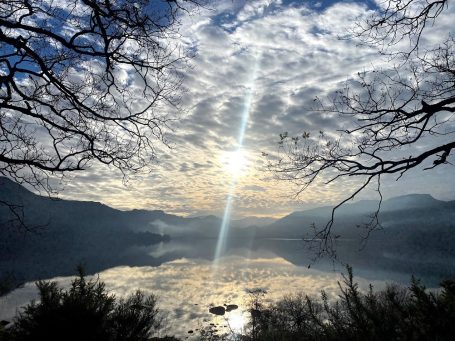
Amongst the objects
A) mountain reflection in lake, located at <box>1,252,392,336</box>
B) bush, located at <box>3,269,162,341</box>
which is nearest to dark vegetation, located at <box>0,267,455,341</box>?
bush, located at <box>3,269,162,341</box>

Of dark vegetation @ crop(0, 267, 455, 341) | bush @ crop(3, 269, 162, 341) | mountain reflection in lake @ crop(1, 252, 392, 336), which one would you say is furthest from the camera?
mountain reflection in lake @ crop(1, 252, 392, 336)

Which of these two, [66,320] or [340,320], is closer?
[66,320]

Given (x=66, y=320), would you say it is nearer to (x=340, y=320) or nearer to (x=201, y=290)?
(x=340, y=320)

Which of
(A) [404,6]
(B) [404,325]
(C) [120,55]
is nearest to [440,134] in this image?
(A) [404,6]

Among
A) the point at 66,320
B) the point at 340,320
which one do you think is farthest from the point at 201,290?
the point at 66,320

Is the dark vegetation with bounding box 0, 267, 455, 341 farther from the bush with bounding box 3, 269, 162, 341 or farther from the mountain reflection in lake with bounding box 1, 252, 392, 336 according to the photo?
the mountain reflection in lake with bounding box 1, 252, 392, 336

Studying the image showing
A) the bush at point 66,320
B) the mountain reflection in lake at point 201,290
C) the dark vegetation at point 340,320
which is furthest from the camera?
the mountain reflection in lake at point 201,290

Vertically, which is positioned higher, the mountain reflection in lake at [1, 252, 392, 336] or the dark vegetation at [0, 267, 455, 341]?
the dark vegetation at [0, 267, 455, 341]

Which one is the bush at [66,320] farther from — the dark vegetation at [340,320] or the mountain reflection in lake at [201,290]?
the mountain reflection in lake at [201,290]

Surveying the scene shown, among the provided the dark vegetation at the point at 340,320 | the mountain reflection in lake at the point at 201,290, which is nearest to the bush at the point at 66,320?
the dark vegetation at the point at 340,320

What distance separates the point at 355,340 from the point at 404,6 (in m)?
5.97

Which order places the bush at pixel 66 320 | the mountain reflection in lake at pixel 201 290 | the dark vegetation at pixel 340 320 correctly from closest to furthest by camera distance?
1. the dark vegetation at pixel 340 320
2. the bush at pixel 66 320
3. the mountain reflection in lake at pixel 201 290

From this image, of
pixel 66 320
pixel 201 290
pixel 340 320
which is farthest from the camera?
pixel 201 290

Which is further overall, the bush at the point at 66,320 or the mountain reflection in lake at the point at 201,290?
the mountain reflection in lake at the point at 201,290
